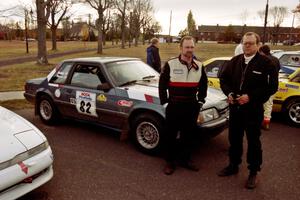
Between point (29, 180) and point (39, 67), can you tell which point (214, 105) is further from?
point (39, 67)

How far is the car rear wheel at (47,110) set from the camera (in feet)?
18.9

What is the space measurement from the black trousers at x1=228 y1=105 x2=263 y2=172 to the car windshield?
2.03 meters

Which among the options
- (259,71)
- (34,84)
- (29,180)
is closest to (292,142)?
(259,71)

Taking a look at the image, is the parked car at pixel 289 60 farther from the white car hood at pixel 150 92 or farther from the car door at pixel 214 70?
the white car hood at pixel 150 92

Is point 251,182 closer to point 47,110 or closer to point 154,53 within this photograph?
point 47,110

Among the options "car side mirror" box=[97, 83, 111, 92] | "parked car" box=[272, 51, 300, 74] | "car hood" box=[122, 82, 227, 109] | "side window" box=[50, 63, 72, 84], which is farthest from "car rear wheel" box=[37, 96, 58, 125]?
"parked car" box=[272, 51, 300, 74]

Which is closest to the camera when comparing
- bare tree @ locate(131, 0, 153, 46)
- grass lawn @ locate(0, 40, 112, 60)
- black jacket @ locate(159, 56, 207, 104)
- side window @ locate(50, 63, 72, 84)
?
black jacket @ locate(159, 56, 207, 104)

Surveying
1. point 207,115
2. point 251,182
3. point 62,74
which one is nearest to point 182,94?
point 207,115

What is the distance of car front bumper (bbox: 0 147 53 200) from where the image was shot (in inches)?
108

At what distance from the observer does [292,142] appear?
5148 millimetres

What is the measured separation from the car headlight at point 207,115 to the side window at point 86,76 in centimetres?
190

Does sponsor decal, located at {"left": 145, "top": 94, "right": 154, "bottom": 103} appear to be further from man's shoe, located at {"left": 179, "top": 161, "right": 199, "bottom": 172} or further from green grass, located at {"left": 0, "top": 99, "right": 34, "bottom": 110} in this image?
green grass, located at {"left": 0, "top": 99, "right": 34, "bottom": 110}

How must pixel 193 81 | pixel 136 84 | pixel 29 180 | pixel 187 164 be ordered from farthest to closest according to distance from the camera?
pixel 136 84, pixel 187 164, pixel 193 81, pixel 29 180

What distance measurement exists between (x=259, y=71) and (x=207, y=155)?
1743mm
